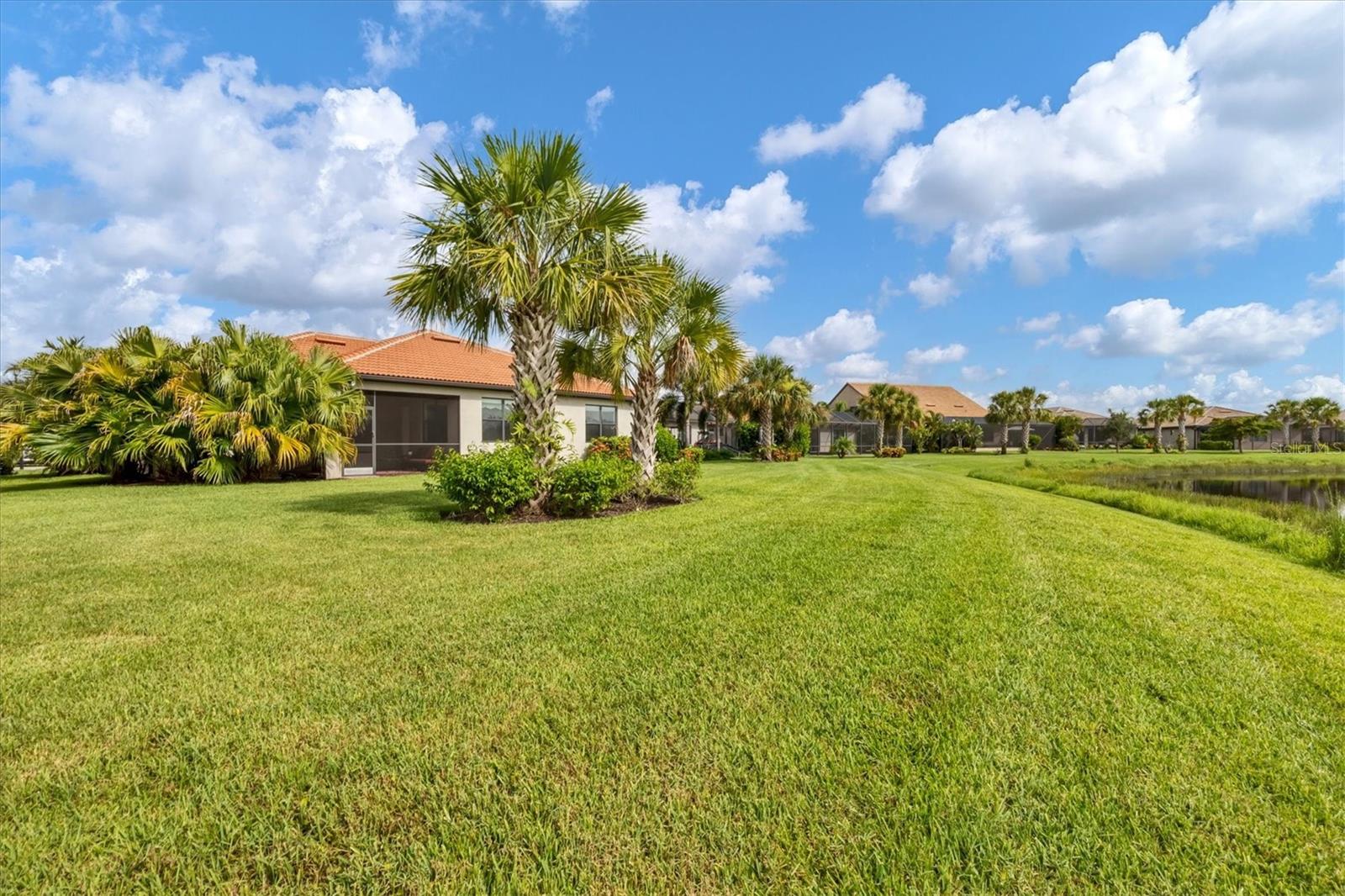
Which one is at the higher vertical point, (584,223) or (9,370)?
A: (584,223)

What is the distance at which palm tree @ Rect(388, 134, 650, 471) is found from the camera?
28.6 feet

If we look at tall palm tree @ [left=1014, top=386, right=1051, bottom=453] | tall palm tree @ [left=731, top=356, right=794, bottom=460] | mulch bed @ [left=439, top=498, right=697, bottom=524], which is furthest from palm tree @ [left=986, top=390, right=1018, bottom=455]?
mulch bed @ [left=439, top=498, right=697, bottom=524]

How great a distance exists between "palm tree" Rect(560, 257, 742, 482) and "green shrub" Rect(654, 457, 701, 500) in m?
0.23

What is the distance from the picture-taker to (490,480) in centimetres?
861

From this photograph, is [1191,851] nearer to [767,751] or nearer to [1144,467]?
[767,751]

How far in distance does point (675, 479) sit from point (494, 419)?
40.8 feet

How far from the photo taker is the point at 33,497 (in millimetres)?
11727

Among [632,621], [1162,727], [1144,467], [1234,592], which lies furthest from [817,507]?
[1144,467]

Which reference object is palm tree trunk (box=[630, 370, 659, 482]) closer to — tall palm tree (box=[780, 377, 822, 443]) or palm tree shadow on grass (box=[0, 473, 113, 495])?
palm tree shadow on grass (box=[0, 473, 113, 495])

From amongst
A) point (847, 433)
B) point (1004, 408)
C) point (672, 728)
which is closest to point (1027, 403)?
point (1004, 408)

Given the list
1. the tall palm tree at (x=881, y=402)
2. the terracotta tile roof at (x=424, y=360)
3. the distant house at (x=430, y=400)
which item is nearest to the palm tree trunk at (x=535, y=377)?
the distant house at (x=430, y=400)

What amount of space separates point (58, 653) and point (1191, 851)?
585cm

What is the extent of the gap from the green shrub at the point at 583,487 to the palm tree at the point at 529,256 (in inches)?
19.3

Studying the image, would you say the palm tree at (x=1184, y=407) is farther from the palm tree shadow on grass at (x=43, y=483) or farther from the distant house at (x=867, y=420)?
the palm tree shadow on grass at (x=43, y=483)
